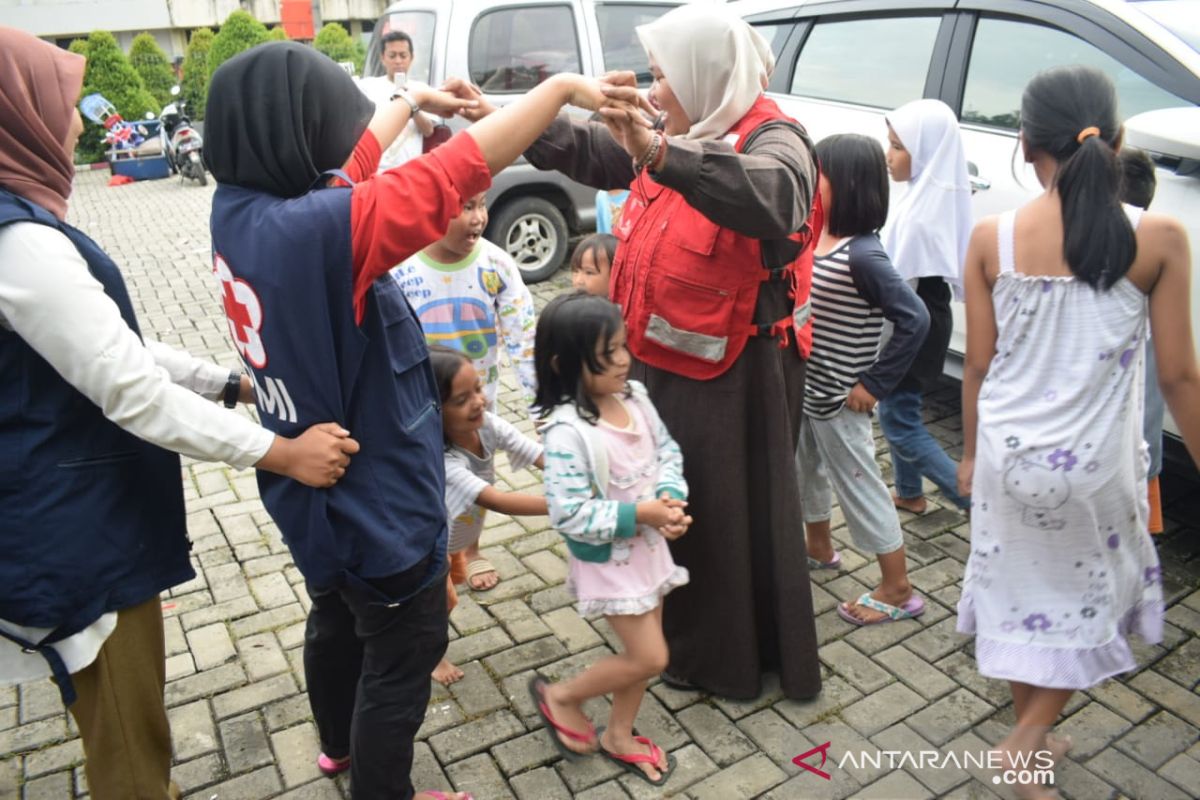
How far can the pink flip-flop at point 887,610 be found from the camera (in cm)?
328

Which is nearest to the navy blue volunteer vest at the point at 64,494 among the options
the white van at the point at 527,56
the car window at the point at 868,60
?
the car window at the point at 868,60

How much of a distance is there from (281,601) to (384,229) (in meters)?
2.16

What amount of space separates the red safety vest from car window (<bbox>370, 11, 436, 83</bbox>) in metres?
4.99

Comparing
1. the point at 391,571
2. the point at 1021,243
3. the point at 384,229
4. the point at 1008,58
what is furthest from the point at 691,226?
the point at 1008,58

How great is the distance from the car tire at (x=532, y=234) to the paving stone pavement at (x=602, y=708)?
12.6ft

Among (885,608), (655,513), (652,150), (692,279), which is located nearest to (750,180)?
(652,150)

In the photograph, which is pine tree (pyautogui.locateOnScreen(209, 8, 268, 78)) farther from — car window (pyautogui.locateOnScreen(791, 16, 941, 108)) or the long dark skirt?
the long dark skirt

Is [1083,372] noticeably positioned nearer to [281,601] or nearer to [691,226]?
[691,226]

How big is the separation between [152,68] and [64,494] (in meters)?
21.6

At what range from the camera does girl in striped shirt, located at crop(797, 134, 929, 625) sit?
3.06 metres

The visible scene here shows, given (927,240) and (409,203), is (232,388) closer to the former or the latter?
(409,203)

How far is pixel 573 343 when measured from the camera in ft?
7.86

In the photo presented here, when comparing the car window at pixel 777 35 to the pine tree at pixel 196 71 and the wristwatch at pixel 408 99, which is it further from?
the pine tree at pixel 196 71
